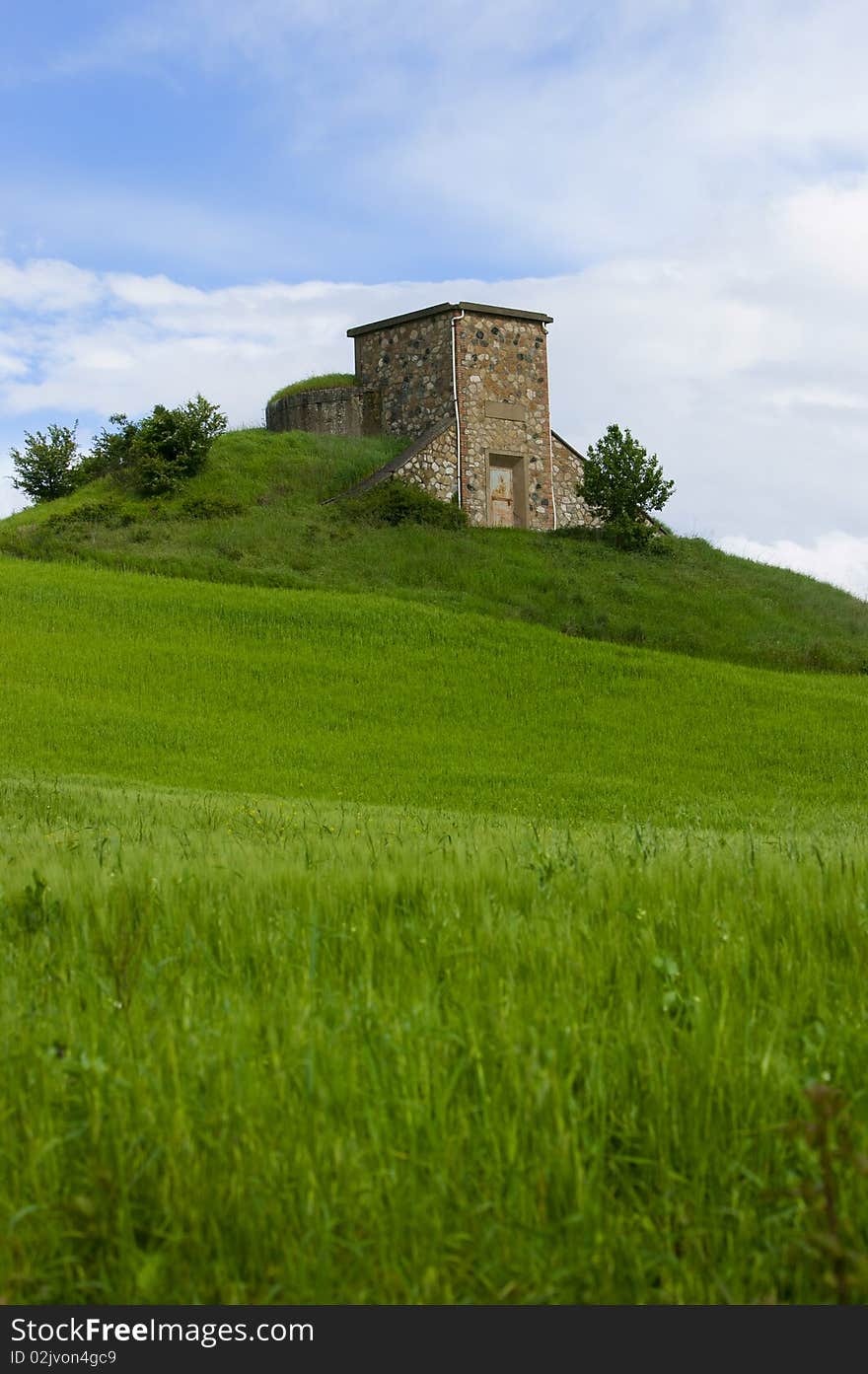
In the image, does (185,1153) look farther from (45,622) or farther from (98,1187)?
(45,622)

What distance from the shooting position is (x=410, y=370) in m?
43.2

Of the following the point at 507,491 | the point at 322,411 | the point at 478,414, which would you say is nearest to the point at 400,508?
the point at 507,491

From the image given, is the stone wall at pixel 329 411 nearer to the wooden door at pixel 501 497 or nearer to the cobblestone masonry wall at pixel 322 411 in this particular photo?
the cobblestone masonry wall at pixel 322 411

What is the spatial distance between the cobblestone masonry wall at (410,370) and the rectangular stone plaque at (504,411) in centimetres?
152

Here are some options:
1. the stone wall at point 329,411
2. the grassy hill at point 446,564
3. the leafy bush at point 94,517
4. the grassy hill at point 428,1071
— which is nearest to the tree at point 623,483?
the grassy hill at point 446,564

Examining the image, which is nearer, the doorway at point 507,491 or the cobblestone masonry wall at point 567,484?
the doorway at point 507,491

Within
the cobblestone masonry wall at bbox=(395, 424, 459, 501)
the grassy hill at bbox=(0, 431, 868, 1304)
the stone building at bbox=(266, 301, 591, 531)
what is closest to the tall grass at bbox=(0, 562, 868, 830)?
the grassy hill at bbox=(0, 431, 868, 1304)

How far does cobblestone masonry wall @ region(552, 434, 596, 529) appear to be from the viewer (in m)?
43.5

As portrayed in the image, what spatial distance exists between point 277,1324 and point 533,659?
965 inches

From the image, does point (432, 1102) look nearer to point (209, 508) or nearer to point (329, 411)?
point (209, 508)

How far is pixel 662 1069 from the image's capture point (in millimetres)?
3008

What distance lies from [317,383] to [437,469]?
33.1 ft

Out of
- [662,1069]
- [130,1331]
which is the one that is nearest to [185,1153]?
[130,1331]

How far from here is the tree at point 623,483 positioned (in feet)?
128
